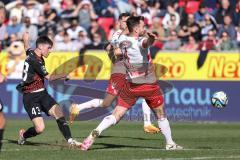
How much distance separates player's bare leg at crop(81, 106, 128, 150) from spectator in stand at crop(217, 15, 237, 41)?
12.4m

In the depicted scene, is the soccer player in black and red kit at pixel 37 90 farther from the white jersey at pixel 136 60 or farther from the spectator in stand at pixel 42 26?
the spectator in stand at pixel 42 26

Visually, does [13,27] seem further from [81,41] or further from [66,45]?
[81,41]

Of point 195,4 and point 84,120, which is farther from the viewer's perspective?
point 195,4

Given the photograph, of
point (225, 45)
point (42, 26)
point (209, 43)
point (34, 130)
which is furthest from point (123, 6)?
point (34, 130)

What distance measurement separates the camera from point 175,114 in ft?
79.0

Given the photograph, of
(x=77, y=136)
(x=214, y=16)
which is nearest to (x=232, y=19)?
(x=214, y=16)

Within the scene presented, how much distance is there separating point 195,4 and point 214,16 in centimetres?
105

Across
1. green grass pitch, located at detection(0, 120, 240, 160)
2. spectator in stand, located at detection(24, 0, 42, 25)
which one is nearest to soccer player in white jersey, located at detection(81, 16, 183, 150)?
green grass pitch, located at detection(0, 120, 240, 160)

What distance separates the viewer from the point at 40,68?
14719 mm

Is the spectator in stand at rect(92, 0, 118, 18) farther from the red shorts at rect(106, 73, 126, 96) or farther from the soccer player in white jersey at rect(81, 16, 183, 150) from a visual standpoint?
the soccer player in white jersey at rect(81, 16, 183, 150)

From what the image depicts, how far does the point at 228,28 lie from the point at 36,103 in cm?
1258

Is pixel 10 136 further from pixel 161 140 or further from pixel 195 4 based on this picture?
pixel 195 4

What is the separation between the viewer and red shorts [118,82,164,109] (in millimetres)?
14070

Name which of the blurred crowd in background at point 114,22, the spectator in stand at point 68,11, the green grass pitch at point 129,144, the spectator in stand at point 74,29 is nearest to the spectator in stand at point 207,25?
the blurred crowd in background at point 114,22
